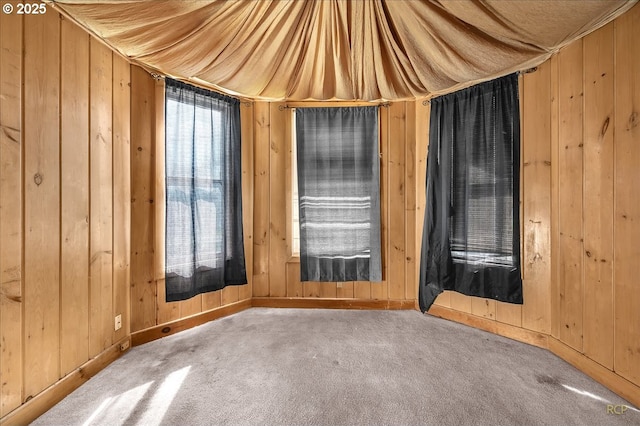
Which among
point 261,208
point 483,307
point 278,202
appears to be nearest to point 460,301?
point 483,307

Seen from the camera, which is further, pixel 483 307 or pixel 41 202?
pixel 483 307

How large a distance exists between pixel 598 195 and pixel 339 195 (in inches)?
72.0

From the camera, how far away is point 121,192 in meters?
1.89

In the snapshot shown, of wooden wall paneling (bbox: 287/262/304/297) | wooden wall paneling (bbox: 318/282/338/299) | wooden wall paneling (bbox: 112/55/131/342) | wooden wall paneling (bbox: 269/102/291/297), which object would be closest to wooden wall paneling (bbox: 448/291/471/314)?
wooden wall paneling (bbox: 318/282/338/299)

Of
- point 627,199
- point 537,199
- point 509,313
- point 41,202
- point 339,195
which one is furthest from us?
point 339,195

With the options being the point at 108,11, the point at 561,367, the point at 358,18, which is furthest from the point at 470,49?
the point at 561,367

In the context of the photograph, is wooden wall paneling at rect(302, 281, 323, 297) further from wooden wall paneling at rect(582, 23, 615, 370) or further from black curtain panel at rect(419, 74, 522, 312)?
wooden wall paneling at rect(582, 23, 615, 370)

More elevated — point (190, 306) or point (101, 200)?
point (101, 200)

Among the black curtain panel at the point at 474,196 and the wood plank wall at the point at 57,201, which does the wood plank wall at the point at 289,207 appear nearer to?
the black curtain panel at the point at 474,196

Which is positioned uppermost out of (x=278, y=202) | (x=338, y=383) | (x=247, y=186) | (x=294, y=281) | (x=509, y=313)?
(x=247, y=186)

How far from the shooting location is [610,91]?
60.5 inches

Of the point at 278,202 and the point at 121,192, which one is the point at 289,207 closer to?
the point at 278,202

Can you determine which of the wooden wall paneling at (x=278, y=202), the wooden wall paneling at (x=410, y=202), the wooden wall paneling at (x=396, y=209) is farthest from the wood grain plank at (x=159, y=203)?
the wooden wall paneling at (x=410, y=202)

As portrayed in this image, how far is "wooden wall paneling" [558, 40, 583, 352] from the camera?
5.66 ft
